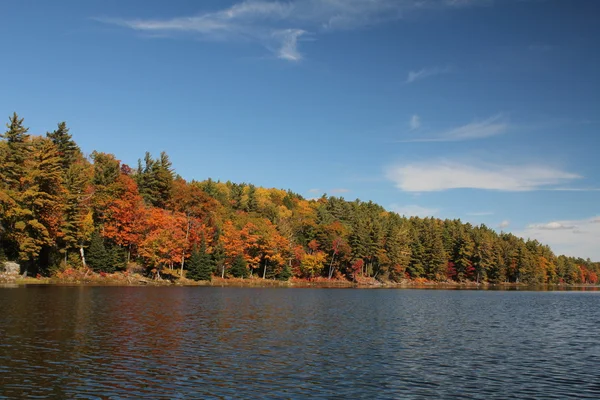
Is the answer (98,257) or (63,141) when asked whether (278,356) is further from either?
(63,141)

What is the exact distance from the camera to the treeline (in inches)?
3145

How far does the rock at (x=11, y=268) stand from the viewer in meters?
77.7

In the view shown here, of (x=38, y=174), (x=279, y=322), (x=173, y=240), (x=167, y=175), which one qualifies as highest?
(x=167, y=175)

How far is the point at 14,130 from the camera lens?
85000 mm

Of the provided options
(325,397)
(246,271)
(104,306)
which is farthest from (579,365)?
(246,271)

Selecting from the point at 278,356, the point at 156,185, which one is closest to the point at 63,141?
the point at 156,185

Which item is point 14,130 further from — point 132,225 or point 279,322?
point 279,322

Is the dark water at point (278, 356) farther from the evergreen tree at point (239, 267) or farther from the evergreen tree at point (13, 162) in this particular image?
the evergreen tree at point (239, 267)

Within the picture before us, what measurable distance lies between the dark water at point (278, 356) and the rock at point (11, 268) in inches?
1384

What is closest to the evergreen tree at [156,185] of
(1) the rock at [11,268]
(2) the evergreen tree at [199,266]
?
(2) the evergreen tree at [199,266]

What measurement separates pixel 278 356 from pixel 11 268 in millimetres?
70167

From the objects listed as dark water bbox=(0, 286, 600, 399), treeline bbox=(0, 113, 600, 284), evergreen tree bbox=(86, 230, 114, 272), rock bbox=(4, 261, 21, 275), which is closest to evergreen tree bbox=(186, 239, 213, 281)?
treeline bbox=(0, 113, 600, 284)

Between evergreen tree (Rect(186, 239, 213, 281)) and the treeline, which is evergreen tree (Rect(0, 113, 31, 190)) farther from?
evergreen tree (Rect(186, 239, 213, 281))

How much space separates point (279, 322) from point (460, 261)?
559 ft
